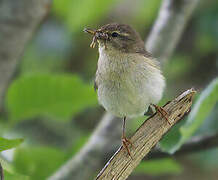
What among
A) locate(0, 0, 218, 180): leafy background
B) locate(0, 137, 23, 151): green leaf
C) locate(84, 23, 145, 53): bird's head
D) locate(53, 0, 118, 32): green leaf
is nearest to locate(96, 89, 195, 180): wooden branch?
locate(0, 0, 218, 180): leafy background

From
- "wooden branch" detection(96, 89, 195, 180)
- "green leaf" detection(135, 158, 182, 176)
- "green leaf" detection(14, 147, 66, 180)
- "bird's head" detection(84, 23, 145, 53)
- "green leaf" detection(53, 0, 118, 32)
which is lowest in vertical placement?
"wooden branch" detection(96, 89, 195, 180)

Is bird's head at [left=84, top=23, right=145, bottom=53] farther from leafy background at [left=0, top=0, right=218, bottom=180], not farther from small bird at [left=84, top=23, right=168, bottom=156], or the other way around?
leafy background at [left=0, top=0, right=218, bottom=180]

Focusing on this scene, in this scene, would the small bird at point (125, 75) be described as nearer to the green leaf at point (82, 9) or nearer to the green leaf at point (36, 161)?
the green leaf at point (36, 161)

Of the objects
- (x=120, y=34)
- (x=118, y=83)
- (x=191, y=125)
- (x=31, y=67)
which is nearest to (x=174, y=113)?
(x=191, y=125)

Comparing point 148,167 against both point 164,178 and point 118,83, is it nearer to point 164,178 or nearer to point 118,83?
point 118,83

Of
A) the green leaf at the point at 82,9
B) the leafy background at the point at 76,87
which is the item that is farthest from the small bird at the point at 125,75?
the green leaf at the point at 82,9

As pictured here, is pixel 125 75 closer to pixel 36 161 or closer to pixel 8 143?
pixel 36 161

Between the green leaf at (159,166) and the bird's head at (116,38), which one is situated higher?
the bird's head at (116,38)

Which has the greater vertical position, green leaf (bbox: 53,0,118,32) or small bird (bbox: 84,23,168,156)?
green leaf (bbox: 53,0,118,32)

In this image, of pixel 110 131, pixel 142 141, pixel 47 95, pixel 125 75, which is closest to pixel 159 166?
pixel 110 131
